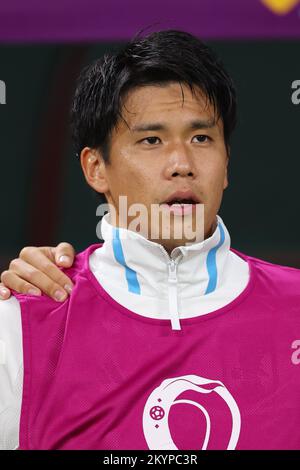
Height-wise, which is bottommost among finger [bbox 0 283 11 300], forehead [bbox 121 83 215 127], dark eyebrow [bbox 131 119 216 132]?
finger [bbox 0 283 11 300]

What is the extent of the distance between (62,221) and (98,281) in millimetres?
2031

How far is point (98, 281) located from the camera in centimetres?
187

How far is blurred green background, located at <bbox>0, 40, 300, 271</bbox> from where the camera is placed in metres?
3.80

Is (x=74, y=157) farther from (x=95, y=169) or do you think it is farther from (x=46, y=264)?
(x=46, y=264)

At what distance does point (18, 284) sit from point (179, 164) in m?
0.44

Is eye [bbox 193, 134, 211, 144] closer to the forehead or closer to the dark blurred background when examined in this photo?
the forehead

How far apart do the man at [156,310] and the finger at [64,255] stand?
13mm

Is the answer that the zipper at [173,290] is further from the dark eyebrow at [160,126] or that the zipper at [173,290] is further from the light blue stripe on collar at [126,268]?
the dark eyebrow at [160,126]

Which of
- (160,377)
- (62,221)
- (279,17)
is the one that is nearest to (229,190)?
(62,221)

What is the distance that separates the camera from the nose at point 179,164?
1.77m

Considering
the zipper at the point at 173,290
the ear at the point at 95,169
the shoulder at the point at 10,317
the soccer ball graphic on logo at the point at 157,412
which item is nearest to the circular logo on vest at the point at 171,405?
the soccer ball graphic on logo at the point at 157,412

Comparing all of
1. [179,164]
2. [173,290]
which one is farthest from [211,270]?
[179,164]

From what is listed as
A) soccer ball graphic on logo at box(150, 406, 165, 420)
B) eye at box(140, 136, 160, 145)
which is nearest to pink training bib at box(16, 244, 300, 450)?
soccer ball graphic on logo at box(150, 406, 165, 420)

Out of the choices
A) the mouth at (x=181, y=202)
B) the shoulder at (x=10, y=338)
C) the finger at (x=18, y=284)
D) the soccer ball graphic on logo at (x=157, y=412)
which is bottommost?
the soccer ball graphic on logo at (x=157, y=412)
